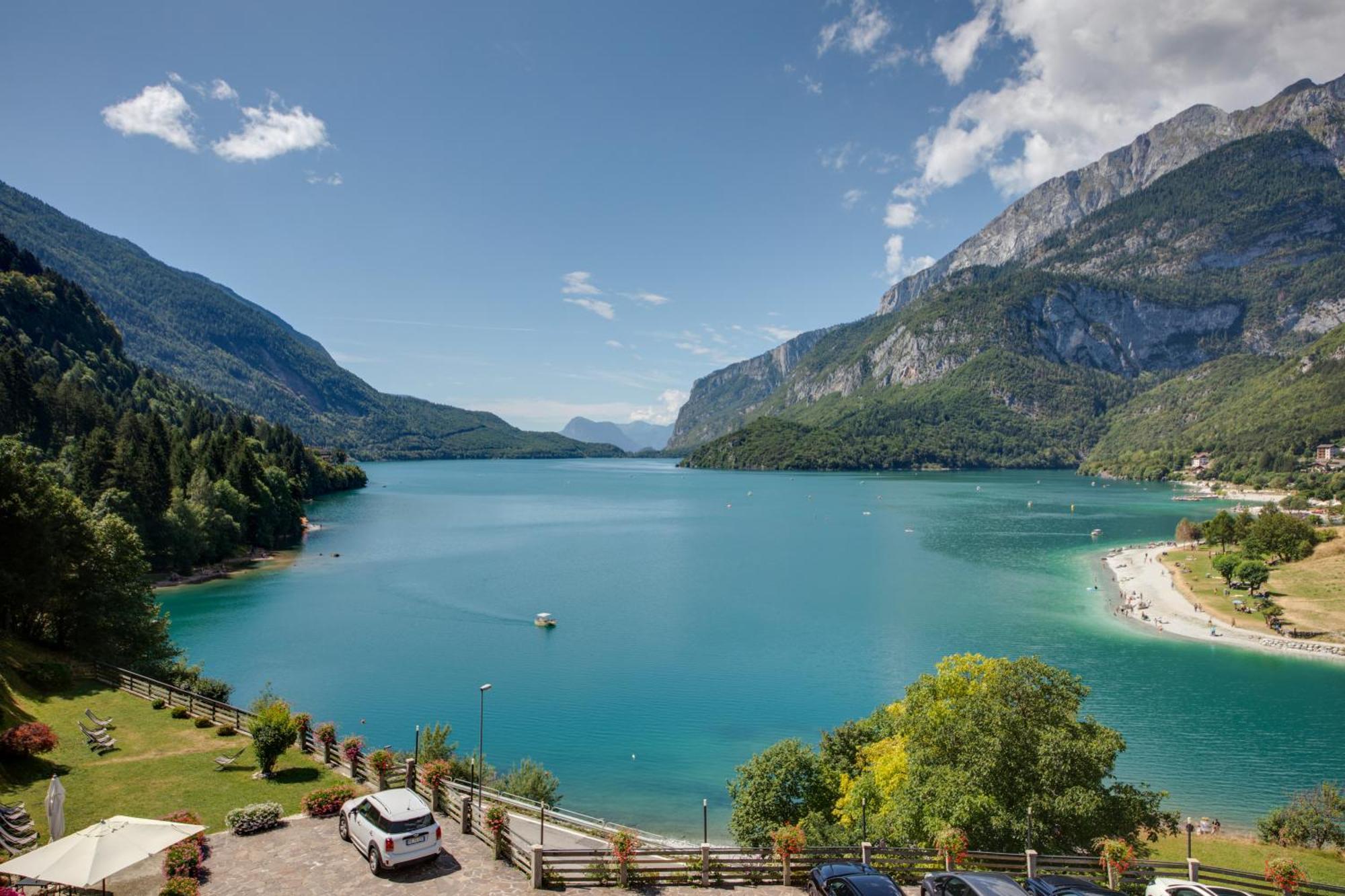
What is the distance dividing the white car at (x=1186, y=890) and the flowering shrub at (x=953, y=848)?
3954 mm

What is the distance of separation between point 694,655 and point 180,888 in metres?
49.0

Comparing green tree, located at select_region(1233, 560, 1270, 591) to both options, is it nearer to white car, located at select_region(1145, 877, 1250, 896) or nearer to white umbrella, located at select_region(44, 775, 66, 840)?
white car, located at select_region(1145, 877, 1250, 896)

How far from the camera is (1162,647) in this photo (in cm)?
6394

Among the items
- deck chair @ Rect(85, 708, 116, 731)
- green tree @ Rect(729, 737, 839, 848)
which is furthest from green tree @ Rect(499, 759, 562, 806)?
deck chair @ Rect(85, 708, 116, 731)

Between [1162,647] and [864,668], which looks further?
[1162,647]

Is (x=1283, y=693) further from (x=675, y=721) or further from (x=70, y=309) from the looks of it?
(x=70, y=309)

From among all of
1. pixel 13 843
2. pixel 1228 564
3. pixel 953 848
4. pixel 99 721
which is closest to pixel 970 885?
pixel 953 848

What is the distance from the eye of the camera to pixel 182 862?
16047 mm

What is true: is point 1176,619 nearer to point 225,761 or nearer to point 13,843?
point 225,761

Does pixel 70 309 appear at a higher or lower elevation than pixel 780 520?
higher

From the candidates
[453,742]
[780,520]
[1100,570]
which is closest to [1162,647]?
[1100,570]

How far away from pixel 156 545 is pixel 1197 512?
632 ft

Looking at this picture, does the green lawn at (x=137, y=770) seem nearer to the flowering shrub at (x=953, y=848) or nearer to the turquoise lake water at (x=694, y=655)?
the turquoise lake water at (x=694, y=655)

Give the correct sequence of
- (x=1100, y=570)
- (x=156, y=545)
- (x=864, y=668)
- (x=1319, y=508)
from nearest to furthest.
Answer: (x=864, y=668), (x=156, y=545), (x=1100, y=570), (x=1319, y=508)
